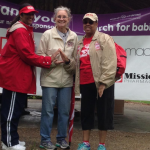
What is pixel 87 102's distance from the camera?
4.19 meters

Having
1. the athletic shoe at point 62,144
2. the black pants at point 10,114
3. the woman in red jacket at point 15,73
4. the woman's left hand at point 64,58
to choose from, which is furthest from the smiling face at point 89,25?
the athletic shoe at point 62,144

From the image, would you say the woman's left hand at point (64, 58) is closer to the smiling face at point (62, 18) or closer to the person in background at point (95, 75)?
the person in background at point (95, 75)

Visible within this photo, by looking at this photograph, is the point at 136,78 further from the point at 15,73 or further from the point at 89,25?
the point at 15,73

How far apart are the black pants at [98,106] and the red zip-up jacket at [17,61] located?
731mm

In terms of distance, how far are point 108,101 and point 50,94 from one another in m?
0.80

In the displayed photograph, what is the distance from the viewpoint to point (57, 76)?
425cm

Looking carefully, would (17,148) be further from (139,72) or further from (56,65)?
(139,72)

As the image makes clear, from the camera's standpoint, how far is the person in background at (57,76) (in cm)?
423

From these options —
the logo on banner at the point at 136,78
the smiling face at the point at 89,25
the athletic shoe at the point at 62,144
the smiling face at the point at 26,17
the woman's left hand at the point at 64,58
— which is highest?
the smiling face at the point at 26,17

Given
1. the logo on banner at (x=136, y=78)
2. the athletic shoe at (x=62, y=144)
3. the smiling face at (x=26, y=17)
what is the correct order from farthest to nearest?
1. the logo on banner at (x=136, y=78)
2. the athletic shoe at (x=62, y=144)
3. the smiling face at (x=26, y=17)

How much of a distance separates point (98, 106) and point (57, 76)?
2.28ft

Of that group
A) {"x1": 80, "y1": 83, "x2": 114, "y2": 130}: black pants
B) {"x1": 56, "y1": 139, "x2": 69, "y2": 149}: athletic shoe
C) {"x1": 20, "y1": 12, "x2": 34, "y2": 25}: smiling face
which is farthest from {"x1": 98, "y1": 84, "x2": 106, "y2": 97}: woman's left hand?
{"x1": 20, "y1": 12, "x2": 34, "y2": 25}: smiling face

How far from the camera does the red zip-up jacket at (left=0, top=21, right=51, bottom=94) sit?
3914mm

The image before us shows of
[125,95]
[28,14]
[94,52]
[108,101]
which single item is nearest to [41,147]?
[108,101]
